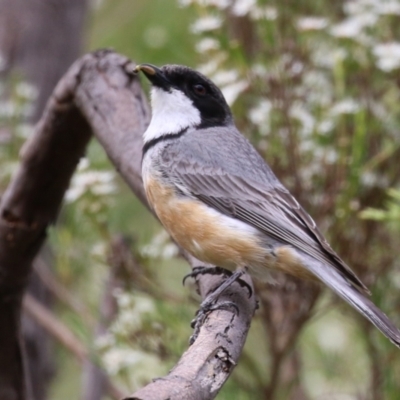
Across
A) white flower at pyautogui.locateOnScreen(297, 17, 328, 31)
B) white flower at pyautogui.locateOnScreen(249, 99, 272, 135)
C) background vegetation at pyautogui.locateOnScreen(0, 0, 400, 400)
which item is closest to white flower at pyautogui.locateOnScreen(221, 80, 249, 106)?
background vegetation at pyautogui.locateOnScreen(0, 0, 400, 400)

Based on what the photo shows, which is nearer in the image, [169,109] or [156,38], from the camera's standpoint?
[169,109]

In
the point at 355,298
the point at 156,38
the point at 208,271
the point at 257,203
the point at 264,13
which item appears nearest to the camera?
the point at 355,298

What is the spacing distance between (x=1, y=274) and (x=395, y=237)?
1674 mm

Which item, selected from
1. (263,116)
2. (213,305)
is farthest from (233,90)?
(213,305)

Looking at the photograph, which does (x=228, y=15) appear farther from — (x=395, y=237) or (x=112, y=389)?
(x=112, y=389)

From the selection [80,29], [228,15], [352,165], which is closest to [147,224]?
[80,29]

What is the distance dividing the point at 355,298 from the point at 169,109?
45.1 inches

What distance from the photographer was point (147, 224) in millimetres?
5195

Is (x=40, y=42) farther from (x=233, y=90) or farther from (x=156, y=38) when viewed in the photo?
(x=233, y=90)

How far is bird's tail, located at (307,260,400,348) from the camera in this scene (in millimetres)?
2199

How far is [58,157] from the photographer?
9.80ft

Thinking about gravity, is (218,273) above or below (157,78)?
below

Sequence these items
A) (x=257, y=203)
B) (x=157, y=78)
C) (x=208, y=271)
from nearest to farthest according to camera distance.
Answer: (x=208, y=271), (x=257, y=203), (x=157, y=78)

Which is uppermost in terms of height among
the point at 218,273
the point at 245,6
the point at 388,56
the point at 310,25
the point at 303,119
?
the point at 245,6
